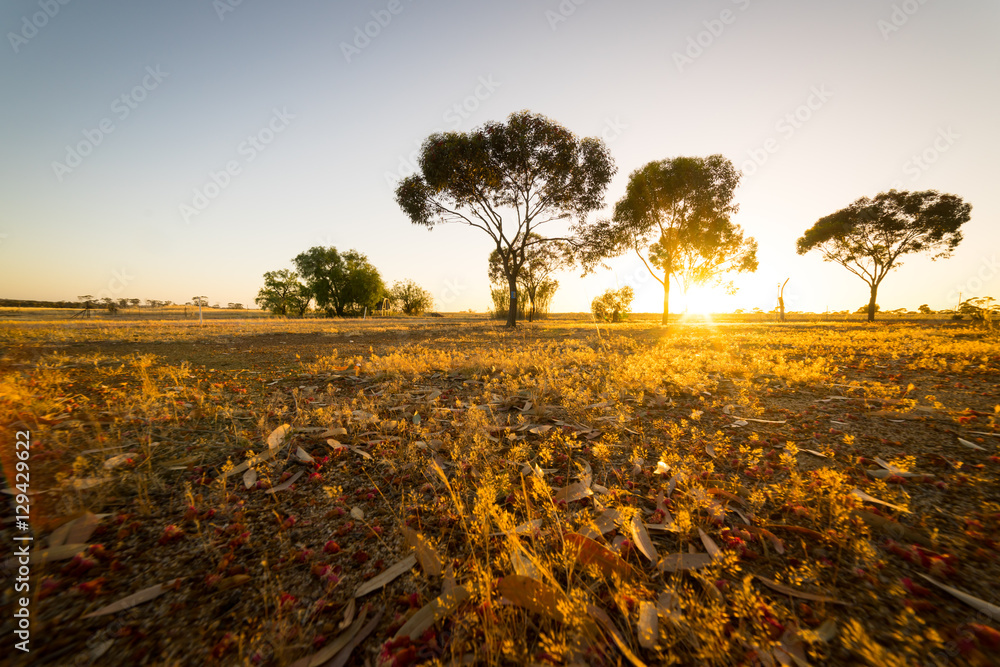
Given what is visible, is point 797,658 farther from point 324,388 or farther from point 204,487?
point 324,388

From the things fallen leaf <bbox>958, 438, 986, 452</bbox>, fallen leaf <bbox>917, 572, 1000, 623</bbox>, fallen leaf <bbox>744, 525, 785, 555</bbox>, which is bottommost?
fallen leaf <bbox>744, 525, 785, 555</bbox>

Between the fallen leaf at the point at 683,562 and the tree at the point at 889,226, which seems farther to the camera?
the tree at the point at 889,226

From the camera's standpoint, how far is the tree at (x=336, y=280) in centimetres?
5759

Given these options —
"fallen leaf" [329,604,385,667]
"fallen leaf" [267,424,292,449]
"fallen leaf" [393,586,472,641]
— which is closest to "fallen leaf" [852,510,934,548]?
"fallen leaf" [393,586,472,641]

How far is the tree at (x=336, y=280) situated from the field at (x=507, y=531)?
56.3 metres

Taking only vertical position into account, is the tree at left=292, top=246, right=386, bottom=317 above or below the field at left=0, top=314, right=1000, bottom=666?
above

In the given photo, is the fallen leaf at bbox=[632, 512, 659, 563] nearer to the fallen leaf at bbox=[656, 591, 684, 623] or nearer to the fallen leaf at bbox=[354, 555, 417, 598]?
the fallen leaf at bbox=[656, 591, 684, 623]

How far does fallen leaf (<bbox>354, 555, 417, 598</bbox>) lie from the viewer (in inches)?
73.7

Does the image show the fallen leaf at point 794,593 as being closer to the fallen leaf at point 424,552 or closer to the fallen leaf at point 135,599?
the fallen leaf at point 424,552

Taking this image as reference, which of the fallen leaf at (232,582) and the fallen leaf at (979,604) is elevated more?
the fallen leaf at (979,604)

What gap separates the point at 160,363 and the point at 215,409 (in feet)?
15.8

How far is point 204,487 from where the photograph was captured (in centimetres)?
274

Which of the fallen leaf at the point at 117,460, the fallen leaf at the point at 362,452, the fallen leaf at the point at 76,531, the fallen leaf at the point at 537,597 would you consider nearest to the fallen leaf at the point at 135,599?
the fallen leaf at the point at 76,531

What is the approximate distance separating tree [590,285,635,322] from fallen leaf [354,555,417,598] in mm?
36534
